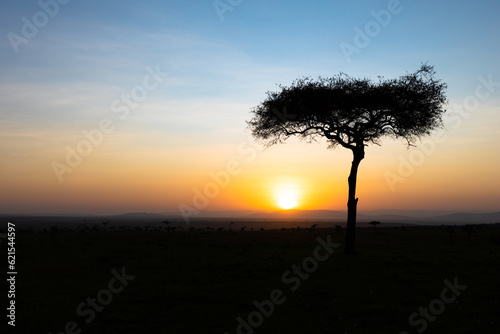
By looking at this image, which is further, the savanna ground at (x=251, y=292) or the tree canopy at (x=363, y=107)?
the tree canopy at (x=363, y=107)

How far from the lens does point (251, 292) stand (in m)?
18.0

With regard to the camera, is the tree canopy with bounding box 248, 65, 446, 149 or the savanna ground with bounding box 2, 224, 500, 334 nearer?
the savanna ground with bounding box 2, 224, 500, 334

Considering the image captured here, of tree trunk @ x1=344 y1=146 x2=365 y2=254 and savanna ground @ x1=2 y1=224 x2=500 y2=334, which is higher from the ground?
tree trunk @ x1=344 y1=146 x2=365 y2=254

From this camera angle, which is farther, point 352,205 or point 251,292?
point 352,205

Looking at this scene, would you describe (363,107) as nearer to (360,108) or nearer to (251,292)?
(360,108)

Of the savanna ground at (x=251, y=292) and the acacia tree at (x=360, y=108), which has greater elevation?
the acacia tree at (x=360, y=108)

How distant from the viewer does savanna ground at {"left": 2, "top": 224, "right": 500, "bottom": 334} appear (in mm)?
13508

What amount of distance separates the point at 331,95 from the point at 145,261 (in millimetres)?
17789

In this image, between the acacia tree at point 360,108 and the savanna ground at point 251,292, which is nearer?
the savanna ground at point 251,292

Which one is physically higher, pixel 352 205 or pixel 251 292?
pixel 352 205

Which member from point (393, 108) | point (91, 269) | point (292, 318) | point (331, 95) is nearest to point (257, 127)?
point (331, 95)

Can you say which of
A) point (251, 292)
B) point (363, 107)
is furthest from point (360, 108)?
point (251, 292)

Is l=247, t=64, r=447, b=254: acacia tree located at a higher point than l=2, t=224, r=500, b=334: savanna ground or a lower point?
higher

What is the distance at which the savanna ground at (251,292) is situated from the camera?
1351 cm
